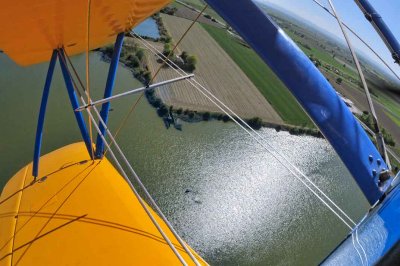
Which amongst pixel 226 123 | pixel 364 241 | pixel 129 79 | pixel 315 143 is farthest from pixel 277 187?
pixel 364 241

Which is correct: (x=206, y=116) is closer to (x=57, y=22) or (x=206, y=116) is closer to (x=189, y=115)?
(x=189, y=115)

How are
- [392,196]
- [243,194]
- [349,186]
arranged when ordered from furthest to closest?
[349,186]
[243,194]
[392,196]

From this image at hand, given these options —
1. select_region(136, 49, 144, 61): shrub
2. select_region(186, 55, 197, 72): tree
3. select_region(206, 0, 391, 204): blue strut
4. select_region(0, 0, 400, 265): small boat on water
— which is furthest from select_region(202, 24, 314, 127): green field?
select_region(206, 0, 391, 204): blue strut

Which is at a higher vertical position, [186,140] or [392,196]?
[392,196]

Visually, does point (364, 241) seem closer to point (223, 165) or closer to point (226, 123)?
point (223, 165)

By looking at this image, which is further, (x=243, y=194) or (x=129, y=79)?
(x=129, y=79)

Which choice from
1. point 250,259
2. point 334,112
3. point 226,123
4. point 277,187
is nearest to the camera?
point 334,112

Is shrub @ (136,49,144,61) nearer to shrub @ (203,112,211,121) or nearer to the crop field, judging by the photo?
the crop field

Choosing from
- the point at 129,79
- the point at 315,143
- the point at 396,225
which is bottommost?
the point at 129,79
